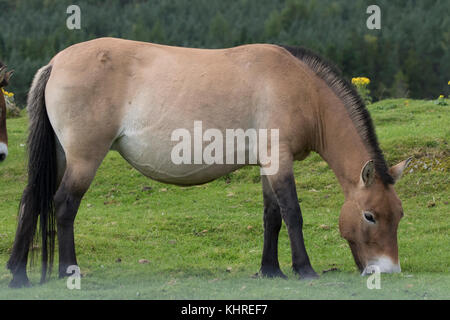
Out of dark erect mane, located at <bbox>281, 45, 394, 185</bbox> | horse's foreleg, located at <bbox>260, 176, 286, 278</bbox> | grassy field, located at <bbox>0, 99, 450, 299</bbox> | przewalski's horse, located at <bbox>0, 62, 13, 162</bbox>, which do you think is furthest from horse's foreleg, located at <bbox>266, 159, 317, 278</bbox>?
przewalski's horse, located at <bbox>0, 62, 13, 162</bbox>

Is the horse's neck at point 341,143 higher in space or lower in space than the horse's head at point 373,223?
higher

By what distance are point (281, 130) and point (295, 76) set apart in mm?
659

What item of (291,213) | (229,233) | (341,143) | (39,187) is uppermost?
(341,143)

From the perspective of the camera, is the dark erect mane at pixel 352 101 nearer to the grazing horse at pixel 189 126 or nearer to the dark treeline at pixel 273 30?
the grazing horse at pixel 189 126

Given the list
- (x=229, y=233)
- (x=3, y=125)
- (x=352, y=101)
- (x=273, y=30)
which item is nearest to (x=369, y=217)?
(x=352, y=101)

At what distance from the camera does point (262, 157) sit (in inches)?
286

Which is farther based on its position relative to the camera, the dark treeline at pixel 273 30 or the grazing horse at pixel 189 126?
the dark treeline at pixel 273 30

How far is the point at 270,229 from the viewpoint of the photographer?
7.70 metres

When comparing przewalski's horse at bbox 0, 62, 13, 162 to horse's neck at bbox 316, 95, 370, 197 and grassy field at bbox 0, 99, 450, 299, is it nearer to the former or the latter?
grassy field at bbox 0, 99, 450, 299

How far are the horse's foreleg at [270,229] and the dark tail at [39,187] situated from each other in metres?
2.30

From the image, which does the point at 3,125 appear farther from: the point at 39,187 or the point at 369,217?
the point at 369,217

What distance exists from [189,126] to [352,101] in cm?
178

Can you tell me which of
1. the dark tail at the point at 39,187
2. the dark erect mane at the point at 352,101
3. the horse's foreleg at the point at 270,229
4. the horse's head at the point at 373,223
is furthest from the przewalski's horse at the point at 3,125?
the horse's head at the point at 373,223

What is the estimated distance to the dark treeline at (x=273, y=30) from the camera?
49.8 metres
